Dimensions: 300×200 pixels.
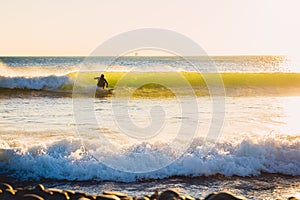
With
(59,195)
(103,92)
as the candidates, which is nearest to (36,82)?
(103,92)

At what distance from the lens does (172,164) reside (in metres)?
8.23

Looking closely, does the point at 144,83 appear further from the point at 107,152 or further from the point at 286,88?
the point at 107,152

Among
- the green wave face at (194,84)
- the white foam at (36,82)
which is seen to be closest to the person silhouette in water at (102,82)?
the green wave face at (194,84)

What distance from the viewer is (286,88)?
74.9ft

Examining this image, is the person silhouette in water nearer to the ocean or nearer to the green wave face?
the green wave face

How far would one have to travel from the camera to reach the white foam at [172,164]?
7.94 metres

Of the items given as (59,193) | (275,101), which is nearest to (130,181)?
(59,193)

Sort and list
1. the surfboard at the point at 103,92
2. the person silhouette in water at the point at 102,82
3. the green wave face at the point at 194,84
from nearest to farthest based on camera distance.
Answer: the surfboard at the point at 103,92, the green wave face at the point at 194,84, the person silhouette in water at the point at 102,82

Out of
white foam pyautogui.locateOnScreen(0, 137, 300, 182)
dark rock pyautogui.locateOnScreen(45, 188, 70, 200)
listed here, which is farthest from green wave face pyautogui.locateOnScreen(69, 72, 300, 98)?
dark rock pyautogui.locateOnScreen(45, 188, 70, 200)

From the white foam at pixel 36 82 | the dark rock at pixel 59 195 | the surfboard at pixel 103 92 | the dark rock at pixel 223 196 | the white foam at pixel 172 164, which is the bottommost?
the white foam at pixel 172 164

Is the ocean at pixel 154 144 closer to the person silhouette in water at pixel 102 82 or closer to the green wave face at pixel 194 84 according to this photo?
the green wave face at pixel 194 84

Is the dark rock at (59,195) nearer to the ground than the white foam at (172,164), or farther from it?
farther from it

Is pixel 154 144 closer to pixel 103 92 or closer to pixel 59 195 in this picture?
→ pixel 59 195

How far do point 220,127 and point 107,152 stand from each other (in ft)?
11.5
